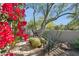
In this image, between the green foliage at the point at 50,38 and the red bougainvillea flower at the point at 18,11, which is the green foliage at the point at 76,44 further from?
the red bougainvillea flower at the point at 18,11

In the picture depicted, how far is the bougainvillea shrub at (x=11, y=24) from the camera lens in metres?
1.64

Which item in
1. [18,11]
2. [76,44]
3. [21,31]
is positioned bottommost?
[76,44]

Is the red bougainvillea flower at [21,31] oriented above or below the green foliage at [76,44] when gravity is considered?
above

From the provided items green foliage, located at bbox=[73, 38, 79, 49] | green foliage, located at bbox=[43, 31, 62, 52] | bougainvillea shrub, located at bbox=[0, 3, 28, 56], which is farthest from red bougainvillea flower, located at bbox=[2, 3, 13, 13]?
green foliage, located at bbox=[73, 38, 79, 49]

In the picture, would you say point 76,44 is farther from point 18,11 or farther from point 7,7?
point 7,7

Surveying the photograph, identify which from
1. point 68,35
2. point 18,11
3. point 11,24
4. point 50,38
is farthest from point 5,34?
point 68,35

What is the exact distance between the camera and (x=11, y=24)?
5.74 feet

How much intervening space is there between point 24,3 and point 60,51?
58 cm

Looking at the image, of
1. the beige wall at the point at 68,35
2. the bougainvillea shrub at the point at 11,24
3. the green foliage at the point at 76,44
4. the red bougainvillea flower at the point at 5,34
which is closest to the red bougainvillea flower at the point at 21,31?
the bougainvillea shrub at the point at 11,24

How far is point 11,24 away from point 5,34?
16 centimetres

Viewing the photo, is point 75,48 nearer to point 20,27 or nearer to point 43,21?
point 43,21

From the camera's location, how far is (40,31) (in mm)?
1854

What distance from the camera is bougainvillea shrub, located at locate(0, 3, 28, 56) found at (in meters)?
1.64

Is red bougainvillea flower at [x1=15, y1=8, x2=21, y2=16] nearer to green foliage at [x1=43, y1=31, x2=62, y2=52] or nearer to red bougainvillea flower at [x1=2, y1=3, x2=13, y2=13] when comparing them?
red bougainvillea flower at [x1=2, y1=3, x2=13, y2=13]
